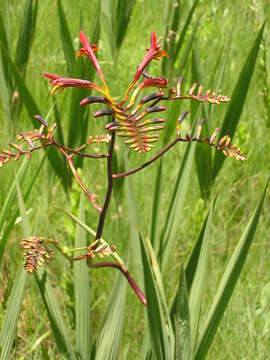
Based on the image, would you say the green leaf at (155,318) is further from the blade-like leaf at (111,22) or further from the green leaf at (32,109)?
the blade-like leaf at (111,22)

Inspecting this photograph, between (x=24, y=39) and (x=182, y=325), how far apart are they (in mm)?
1092

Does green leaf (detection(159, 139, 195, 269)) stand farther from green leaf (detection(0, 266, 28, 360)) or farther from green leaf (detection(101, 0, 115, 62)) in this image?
green leaf (detection(101, 0, 115, 62))

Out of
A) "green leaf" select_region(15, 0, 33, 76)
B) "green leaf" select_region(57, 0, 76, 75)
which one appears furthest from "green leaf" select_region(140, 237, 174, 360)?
"green leaf" select_region(15, 0, 33, 76)

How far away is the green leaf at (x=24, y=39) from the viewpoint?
64.1 inches

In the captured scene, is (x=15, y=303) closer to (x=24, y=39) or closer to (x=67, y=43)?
(x=67, y=43)

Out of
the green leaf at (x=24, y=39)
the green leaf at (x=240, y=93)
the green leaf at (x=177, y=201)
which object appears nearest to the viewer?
the green leaf at (x=177, y=201)

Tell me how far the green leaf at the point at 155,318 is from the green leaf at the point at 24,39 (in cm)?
104

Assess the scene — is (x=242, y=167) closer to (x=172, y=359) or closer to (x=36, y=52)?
(x=36, y=52)

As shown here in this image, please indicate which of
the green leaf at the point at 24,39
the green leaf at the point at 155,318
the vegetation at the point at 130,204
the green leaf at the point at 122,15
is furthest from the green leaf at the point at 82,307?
the green leaf at the point at 122,15

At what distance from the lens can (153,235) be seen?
1127 mm

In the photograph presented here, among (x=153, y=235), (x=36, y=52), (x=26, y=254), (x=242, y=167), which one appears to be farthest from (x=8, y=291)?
(x=36, y=52)

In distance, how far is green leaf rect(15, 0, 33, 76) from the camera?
163cm

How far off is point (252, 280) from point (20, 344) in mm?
557

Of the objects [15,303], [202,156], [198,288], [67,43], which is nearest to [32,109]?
[67,43]
